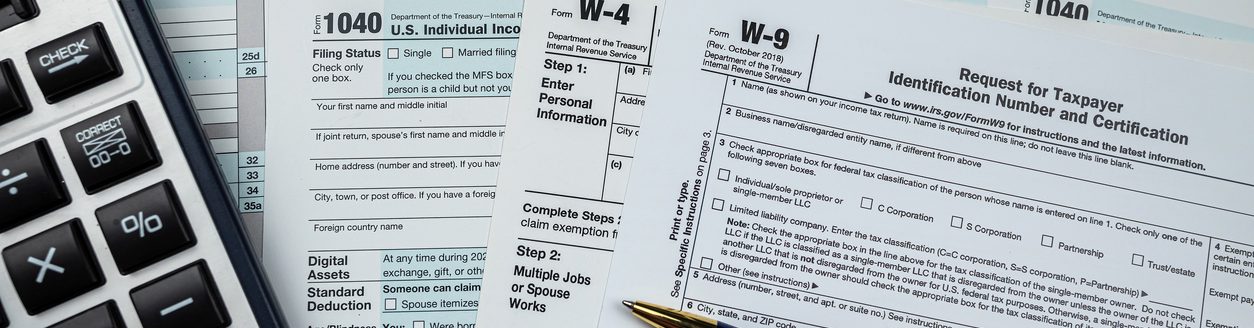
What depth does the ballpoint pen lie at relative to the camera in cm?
41


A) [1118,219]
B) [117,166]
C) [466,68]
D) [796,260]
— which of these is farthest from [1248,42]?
[117,166]

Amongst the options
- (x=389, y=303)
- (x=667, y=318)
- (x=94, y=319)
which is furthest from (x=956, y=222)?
(x=94, y=319)

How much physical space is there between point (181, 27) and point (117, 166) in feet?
0.33

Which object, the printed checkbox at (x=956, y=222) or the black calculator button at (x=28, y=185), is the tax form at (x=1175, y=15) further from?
the black calculator button at (x=28, y=185)

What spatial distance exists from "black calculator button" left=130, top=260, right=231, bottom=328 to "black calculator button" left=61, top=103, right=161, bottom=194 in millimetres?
45

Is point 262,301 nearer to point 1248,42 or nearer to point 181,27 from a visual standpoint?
point 181,27

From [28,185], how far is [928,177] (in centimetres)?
39

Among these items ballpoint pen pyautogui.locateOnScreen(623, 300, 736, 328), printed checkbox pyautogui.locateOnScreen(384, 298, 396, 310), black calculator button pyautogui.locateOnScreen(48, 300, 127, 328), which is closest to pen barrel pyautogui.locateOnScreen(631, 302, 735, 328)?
ballpoint pen pyautogui.locateOnScreen(623, 300, 736, 328)

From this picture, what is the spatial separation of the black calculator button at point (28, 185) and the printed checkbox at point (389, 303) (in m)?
0.14

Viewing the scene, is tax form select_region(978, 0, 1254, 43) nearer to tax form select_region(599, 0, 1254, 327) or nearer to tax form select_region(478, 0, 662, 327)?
tax form select_region(599, 0, 1254, 327)

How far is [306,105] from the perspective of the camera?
416 millimetres

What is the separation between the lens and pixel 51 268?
339 mm

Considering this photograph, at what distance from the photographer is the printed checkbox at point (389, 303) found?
0.41 m

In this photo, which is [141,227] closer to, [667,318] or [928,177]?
[667,318]
